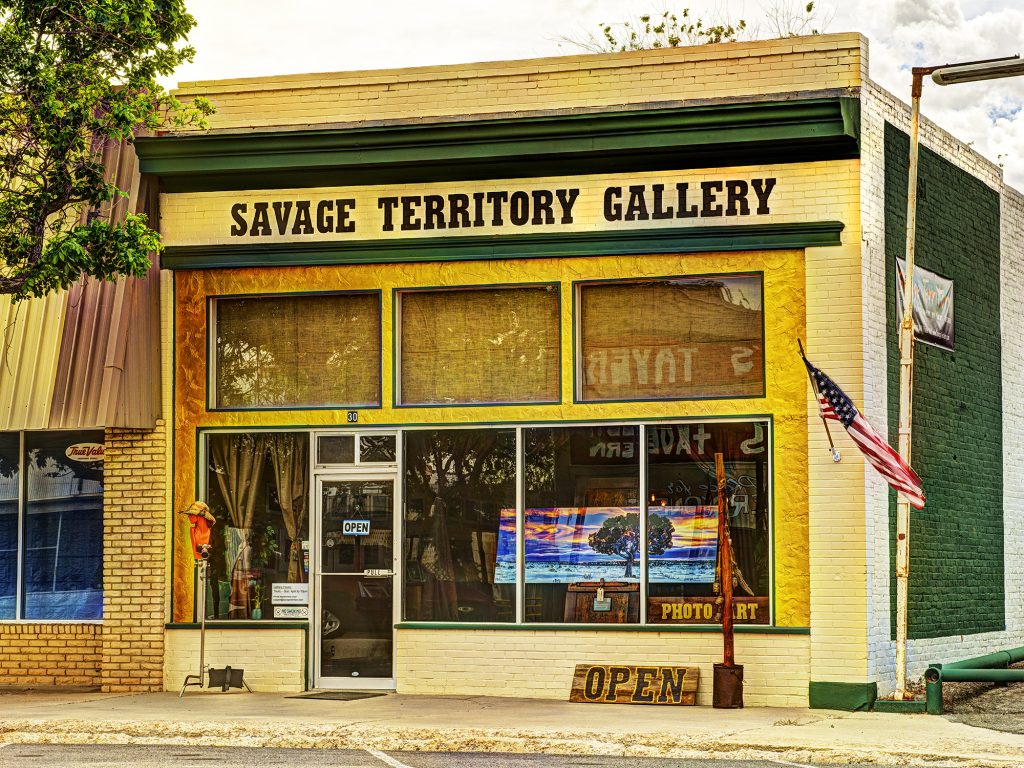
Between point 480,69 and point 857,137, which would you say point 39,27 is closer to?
point 480,69

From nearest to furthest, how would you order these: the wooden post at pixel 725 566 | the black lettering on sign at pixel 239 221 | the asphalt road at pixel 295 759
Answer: the asphalt road at pixel 295 759, the wooden post at pixel 725 566, the black lettering on sign at pixel 239 221

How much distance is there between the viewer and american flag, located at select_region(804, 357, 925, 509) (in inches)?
552

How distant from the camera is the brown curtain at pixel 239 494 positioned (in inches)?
643

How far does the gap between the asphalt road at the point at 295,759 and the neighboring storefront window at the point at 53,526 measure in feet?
15.2

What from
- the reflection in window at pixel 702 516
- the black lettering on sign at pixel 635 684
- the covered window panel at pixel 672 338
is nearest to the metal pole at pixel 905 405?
the reflection in window at pixel 702 516

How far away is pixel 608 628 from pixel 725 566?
1.41m

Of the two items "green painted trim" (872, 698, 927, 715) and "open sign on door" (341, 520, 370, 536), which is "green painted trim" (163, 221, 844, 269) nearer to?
"open sign on door" (341, 520, 370, 536)

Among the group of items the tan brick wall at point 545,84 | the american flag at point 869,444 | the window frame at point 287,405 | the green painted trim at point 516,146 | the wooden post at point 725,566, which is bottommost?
the wooden post at point 725,566

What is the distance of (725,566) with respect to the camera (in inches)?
580

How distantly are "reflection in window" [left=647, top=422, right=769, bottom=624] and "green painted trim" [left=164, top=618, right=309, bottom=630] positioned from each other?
368 cm

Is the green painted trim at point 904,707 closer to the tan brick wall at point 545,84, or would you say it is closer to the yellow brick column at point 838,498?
the yellow brick column at point 838,498

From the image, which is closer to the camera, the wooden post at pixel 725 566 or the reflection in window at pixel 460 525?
the wooden post at pixel 725 566

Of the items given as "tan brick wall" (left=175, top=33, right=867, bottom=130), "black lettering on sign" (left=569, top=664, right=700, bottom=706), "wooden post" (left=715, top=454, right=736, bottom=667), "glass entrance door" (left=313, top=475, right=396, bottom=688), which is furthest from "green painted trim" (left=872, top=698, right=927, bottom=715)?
"tan brick wall" (left=175, top=33, right=867, bottom=130)

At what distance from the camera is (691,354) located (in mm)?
15555
